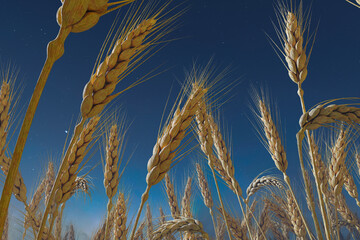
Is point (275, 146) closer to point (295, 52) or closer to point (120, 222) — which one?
point (295, 52)

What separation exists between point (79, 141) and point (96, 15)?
0.77 meters

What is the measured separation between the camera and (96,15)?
Answer: 0.61m

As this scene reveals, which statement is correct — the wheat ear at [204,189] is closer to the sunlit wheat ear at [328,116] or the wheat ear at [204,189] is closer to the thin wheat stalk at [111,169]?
the thin wheat stalk at [111,169]

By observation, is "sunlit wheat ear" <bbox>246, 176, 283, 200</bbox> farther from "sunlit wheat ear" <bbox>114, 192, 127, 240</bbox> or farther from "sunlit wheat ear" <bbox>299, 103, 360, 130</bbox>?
"sunlit wheat ear" <bbox>299, 103, 360, 130</bbox>

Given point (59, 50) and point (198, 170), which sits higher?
point (198, 170)

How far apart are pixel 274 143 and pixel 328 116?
2.25 ft

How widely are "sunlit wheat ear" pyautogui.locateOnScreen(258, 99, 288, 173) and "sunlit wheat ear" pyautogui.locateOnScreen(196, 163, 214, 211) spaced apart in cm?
112

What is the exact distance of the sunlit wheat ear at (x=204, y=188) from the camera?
2889 mm

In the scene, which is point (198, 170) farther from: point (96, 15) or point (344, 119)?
point (96, 15)

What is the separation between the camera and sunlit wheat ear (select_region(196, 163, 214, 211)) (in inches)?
114

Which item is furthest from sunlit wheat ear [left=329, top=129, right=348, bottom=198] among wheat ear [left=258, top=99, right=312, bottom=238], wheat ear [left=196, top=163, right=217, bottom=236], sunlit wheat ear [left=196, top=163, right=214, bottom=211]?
sunlit wheat ear [left=196, top=163, right=214, bottom=211]

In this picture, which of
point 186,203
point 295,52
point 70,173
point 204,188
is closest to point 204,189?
point 204,188

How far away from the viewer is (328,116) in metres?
1.31

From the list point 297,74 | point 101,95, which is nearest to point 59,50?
point 101,95
